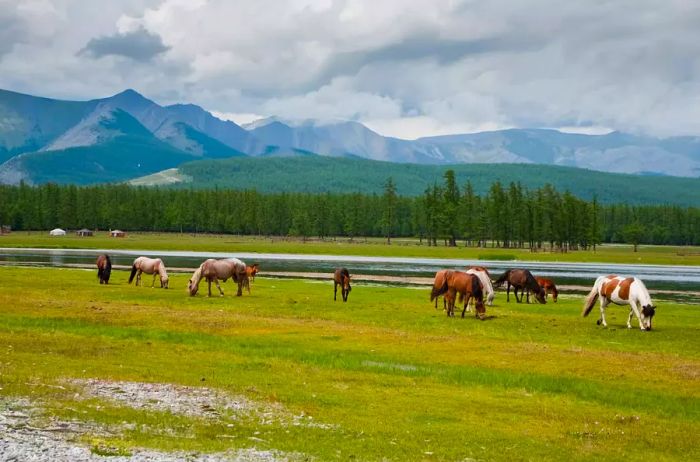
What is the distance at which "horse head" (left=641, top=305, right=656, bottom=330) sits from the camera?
3203 centimetres

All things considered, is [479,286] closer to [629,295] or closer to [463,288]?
[463,288]

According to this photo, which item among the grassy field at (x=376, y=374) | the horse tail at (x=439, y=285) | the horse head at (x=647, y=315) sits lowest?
the grassy field at (x=376, y=374)

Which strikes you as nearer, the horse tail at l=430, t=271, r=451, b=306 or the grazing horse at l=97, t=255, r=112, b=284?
the horse tail at l=430, t=271, r=451, b=306

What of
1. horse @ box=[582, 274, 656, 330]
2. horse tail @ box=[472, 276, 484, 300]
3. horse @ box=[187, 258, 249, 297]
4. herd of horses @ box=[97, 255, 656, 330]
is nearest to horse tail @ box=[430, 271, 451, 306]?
herd of horses @ box=[97, 255, 656, 330]

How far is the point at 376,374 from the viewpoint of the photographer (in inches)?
827

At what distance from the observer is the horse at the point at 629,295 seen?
32.2 metres

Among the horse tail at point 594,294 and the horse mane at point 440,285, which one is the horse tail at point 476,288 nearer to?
the horse mane at point 440,285

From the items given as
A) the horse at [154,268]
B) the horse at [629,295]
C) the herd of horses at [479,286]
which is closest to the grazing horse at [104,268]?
the herd of horses at [479,286]

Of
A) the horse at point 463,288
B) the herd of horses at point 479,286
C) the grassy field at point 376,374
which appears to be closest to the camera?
the grassy field at point 376,374

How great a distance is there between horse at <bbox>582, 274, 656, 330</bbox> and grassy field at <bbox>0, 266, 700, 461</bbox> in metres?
0.89

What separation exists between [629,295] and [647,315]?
1101 mm

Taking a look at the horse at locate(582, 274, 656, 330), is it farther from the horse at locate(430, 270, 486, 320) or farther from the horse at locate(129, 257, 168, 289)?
the horse at locate(129, 257, 168, 289)

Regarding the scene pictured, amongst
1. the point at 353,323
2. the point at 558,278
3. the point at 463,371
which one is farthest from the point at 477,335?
the point at 558,278

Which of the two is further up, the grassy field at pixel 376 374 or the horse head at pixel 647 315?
the horse head at pixel 647 315
